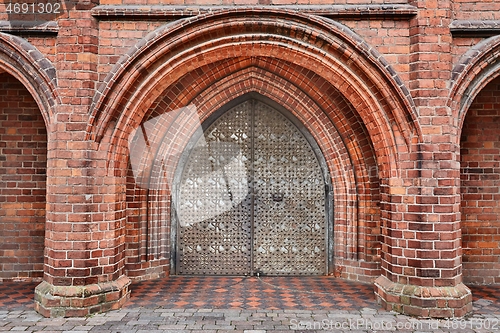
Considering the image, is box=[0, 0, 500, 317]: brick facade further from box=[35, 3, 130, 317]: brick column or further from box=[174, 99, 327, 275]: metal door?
box=[174, 99, 327, 275]: metal door

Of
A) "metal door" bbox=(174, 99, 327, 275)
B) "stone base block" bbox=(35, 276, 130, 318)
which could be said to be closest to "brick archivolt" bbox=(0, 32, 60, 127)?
"stone base block" bbox=(35, 276, 130, 318)

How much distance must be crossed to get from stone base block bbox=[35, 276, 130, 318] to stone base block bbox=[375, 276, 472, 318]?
151 inches

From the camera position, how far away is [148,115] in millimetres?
6508

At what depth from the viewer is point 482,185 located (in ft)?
21.8

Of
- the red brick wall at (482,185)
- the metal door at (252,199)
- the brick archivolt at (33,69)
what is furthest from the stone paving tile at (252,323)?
the brick archivolt at (33,69)

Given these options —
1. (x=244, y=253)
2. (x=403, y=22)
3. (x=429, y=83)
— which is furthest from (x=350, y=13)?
(x=244, y=253)

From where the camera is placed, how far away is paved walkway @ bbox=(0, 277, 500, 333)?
4797 mm

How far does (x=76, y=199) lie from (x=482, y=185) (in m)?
6.37

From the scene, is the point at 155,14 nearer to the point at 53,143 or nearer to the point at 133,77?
the point at 133,77

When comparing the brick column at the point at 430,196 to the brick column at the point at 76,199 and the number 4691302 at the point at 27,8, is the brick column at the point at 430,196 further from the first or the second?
the number 4691302 at the point at 27,8

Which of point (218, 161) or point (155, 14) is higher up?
point (155, 14)

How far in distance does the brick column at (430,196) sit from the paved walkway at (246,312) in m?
0.28

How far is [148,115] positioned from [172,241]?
2290 mm

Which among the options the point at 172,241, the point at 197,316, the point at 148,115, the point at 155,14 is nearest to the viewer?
the point at 197,316
